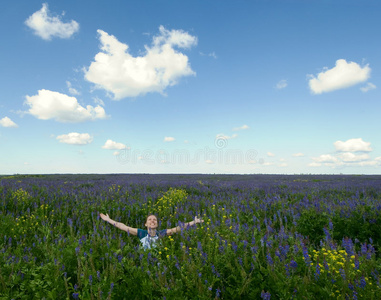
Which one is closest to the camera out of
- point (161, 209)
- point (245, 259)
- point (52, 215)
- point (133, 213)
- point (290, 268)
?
point (290, 268)

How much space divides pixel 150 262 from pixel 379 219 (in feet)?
13.5

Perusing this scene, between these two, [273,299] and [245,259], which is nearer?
[273,299]

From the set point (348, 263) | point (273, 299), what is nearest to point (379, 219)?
point (348, 263)

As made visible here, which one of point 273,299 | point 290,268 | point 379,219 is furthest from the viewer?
point 379,219

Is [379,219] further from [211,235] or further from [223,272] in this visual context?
[223,272]

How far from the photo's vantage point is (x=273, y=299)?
233 cm

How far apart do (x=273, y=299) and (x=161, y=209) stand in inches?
171

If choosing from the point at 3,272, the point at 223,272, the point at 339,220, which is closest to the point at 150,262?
the point at 223,272

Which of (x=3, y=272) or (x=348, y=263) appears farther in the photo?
(x=3, y=272)

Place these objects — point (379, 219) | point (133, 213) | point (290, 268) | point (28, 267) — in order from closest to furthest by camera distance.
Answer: point (290, 268) < point (28, 267) < point (379, 219) < point (133, 213)

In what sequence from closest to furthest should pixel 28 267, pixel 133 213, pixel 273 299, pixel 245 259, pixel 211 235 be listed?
pixel 273 299 → pixel 245 259 → pixel 28 267 → pixel 211 235 → pixel 133 213

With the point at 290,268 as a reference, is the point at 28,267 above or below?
below

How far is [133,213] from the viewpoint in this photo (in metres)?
6.00

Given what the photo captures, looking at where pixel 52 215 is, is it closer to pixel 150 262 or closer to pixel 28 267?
pixel 28 267
